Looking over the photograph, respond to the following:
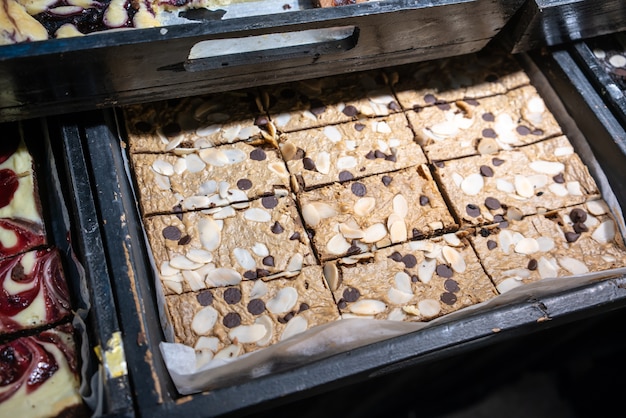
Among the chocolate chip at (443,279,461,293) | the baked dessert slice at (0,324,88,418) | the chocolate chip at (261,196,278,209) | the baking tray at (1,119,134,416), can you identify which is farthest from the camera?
the chocolate chip at (261,196,278,209)

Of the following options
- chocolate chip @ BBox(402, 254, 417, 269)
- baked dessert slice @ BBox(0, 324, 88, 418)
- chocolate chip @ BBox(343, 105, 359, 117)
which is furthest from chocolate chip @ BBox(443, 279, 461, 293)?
baked dessert slice @ BBox(0, 324, 88, 418)

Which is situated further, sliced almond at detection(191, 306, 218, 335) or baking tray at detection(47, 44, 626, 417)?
sliced almond at detection(191, 306, 218, 335)

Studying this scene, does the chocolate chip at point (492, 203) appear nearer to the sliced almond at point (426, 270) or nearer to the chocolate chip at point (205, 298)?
the sliced almond at point (426, 270)

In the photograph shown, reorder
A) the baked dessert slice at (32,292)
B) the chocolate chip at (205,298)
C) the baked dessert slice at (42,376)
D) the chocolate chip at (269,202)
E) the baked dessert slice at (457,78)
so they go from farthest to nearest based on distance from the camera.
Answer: the baked dessert slice at (457,78) → the chocolate chip at (269,202) → the chocolate chip at (205,298) → the baked dessert slice at (32,292) → the baked dessert slice at (42,376)

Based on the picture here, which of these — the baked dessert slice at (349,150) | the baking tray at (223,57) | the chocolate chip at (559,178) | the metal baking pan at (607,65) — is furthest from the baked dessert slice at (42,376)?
the metal baking pan at (607,65)

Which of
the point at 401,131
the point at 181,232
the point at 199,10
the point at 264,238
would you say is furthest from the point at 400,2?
the point at 181,232

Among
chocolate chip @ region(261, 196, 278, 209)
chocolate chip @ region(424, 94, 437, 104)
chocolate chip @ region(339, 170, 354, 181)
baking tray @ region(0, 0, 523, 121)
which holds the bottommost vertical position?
chocolate chip @ region(261, 196, 278, 209)

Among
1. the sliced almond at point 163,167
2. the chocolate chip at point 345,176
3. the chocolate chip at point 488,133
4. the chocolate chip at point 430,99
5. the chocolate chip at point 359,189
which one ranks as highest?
the chocolate chip at point 430,99

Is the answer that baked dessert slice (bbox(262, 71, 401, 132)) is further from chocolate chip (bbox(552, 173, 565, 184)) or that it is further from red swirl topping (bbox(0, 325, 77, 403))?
red swirl topping (bbox(0, 325, 77, 403))

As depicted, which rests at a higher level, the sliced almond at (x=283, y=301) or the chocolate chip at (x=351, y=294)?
the sliced almond at (x=283, y=301)
